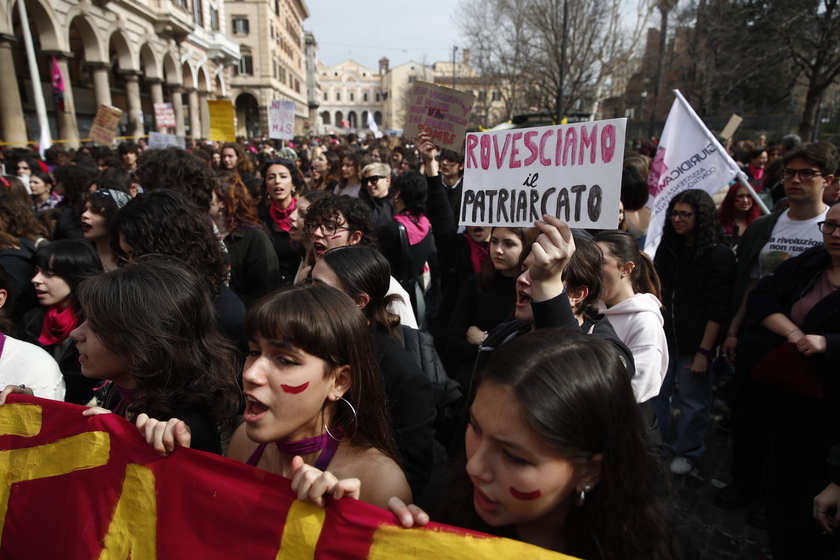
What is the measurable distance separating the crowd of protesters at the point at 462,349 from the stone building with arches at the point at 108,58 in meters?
16.6

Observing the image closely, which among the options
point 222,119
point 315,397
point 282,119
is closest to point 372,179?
point 315,397

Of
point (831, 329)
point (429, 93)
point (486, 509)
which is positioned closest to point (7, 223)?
point (429, 93)

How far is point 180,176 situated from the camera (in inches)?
145

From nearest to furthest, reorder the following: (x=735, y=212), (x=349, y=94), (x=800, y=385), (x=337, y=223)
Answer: (x=800, y=385), (x=337, y=223), (x=735, y=212), (x=349, y=94)

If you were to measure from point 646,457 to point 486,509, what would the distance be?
0.44 m

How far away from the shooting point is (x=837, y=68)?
51.1 feet

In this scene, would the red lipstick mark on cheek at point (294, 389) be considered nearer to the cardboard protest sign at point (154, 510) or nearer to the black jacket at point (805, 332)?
the cardboard protest sign at point (154, 510)

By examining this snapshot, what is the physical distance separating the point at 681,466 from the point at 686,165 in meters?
2.45

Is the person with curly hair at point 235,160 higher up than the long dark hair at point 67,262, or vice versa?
the person with curly hair at point 235,160

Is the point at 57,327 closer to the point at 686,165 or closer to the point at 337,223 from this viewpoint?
the point at 337,223

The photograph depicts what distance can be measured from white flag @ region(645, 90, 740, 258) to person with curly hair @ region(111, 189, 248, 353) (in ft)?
10.7

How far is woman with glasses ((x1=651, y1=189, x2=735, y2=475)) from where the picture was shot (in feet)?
11.8

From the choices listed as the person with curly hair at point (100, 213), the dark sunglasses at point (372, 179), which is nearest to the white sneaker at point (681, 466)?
the dark sunglasses at point (372, 179)

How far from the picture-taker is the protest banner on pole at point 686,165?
4332 mm
